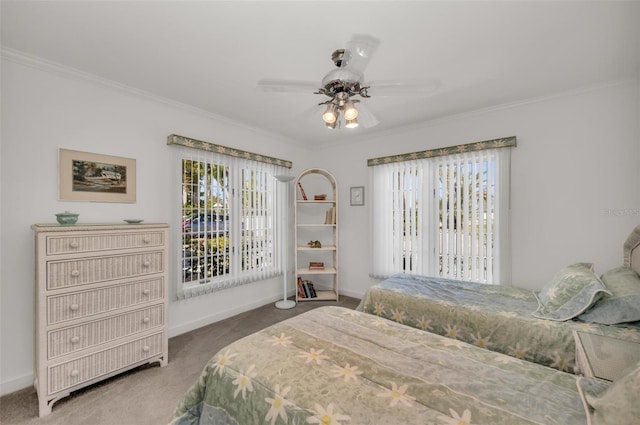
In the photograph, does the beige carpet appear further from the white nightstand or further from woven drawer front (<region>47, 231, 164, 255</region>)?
the white nightstand

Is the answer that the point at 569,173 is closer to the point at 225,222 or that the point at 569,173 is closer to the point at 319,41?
the point at 319,41

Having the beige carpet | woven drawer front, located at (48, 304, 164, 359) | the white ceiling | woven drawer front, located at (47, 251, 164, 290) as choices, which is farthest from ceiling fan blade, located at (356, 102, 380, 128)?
the beige carpet

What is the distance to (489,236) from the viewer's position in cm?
304

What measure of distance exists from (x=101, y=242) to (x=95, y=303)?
0.46 m

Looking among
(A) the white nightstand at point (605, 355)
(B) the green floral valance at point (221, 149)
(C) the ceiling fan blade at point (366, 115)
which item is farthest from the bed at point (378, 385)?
(B) the green floral valance at point (221, 149)

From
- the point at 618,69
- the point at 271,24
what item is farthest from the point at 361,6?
the point at 618,69

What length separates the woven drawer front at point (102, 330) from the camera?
6.03 feet

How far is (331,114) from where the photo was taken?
5.79ft

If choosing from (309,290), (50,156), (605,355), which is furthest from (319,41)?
(309,290)

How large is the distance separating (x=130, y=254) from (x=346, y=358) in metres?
1.92

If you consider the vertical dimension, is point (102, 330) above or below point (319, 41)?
below

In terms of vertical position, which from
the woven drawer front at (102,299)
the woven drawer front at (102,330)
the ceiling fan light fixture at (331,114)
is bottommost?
the woven drawer front at (102,330)

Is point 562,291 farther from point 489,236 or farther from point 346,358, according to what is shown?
point 346,358

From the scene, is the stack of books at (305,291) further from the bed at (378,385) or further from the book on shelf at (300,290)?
the bed at (378,385)
